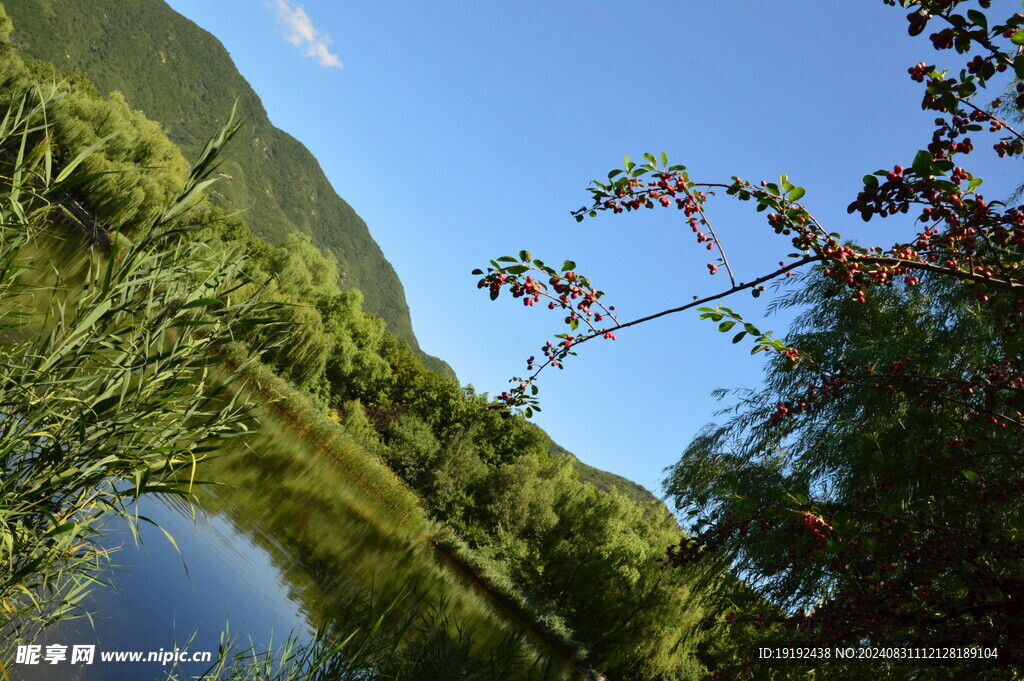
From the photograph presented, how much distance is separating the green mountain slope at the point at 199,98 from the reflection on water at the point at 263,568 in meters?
66.7

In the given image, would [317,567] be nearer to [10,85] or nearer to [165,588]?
[165,588]

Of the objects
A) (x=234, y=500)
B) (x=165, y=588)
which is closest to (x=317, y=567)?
(x=234, y=500)

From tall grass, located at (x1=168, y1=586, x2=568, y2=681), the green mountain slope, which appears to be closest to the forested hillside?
tall grass, located at (x1=168, y1=586, x2=568, y2=681)

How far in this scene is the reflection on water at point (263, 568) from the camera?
5.33 m

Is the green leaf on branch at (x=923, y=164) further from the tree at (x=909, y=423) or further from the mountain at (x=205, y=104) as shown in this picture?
the mountain at (x=205, y=104)

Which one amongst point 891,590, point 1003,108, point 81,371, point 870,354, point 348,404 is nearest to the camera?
point 891,590

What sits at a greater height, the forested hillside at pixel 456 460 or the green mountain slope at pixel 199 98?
the green mountain slope at pixel 199 98

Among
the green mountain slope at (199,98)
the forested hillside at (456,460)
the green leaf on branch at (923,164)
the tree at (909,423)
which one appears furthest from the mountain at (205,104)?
the green leaf on branch at (923,164)

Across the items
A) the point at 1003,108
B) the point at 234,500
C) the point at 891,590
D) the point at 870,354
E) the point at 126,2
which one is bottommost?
the point at 234,500

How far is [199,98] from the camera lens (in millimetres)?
149375

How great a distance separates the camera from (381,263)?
199m

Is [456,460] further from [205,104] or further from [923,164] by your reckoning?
[205,104]

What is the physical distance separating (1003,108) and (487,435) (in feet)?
101

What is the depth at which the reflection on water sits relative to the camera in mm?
5328
